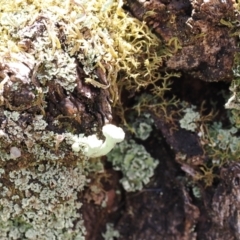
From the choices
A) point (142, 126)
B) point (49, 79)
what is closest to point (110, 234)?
point (142, 126)

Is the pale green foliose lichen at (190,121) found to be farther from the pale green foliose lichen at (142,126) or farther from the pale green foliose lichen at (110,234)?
the pale green foliose lichen at (110,234)

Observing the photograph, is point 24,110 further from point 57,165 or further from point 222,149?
point 222,149

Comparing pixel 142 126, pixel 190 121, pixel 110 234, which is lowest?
pixel 110 234

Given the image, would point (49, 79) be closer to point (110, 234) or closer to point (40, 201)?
point (40, 201)

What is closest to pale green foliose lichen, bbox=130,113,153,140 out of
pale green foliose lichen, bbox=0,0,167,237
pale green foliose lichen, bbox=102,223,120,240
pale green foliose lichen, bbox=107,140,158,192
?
pale green foliose lichen, bbox=107,140,158,192

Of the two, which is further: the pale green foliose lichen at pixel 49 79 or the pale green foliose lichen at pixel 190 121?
the pale green foliose lichen at pixel 190 121

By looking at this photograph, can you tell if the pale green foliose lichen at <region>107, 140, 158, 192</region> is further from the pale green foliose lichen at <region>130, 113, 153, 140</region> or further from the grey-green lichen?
the grey-green lichen

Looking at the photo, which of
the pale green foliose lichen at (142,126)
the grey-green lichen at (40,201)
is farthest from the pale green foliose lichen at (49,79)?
the pale green foliose lichen at (142,126)

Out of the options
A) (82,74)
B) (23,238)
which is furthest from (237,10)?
(23,238)

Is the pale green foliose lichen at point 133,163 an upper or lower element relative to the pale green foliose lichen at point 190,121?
lower
